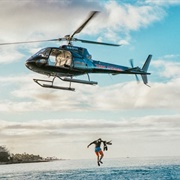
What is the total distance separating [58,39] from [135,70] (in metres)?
8.69

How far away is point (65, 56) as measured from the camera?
111 feet

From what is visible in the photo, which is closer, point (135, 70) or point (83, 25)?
point (83, 25)

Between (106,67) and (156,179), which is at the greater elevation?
(106,67)

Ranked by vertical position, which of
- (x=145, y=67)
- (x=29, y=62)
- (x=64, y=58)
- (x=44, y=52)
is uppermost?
(x=145, y=67)

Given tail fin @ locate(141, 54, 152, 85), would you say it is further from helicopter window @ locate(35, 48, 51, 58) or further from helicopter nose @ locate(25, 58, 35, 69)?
helicopter nose @ locate(25, 58, 35, 69)

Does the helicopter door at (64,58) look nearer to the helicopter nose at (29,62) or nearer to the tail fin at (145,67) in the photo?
the helicopter nose at (29,62)

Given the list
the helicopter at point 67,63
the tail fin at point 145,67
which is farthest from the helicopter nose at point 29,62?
the tail fin at point 145,67

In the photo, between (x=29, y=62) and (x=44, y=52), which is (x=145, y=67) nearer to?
(x=44, y=52)

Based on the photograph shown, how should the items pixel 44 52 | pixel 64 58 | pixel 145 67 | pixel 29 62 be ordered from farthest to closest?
pixel 145 67 → pixel 64 58 → pixel 44 52 → pixel 29 62

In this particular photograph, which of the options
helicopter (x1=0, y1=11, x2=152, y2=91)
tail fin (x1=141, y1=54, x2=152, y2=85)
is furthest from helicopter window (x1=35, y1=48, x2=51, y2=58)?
tail fin (x1=141, y1=54, x2=152, y2=85)

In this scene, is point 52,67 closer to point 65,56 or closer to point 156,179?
point 65,56

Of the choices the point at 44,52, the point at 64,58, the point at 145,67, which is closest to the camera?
the point at 44,52

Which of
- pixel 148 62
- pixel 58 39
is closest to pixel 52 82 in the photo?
pixel 58 39

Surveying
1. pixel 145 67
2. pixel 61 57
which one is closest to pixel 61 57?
pixel 61 57
